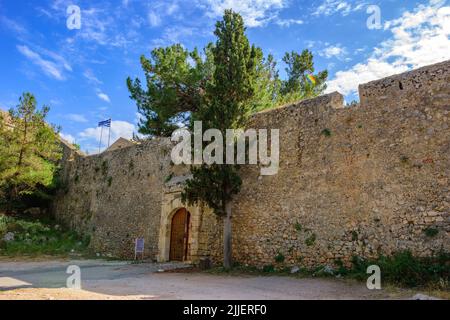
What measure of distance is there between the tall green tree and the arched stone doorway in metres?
2.44

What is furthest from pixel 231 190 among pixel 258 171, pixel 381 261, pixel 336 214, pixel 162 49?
pixel 162 49

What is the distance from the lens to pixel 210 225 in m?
11.2

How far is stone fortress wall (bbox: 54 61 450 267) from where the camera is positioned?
728cm

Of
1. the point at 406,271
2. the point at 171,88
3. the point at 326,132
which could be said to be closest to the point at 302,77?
the point at 171,88

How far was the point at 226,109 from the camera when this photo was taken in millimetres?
9969

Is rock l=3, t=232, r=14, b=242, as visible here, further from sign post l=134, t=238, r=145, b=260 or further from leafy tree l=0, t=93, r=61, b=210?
sign post l=134, t=238, r=145, b=260

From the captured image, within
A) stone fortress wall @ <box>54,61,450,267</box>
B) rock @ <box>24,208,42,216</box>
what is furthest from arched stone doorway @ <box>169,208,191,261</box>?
rock @ <box>24,208,42,216</box>

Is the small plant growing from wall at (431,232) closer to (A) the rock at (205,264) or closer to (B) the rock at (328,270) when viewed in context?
(B) the rock at (328,270)

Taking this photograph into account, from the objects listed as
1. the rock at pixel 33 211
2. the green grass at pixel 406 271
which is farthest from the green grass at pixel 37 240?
the green grass at pixel 406 271

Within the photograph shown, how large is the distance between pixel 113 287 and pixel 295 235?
475 cm

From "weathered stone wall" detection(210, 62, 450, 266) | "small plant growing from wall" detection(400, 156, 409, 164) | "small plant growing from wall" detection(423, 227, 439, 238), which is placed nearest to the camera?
"small plant growing from wall" detection(423, 227, 439, 238)

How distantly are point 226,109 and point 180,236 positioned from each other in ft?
16.8

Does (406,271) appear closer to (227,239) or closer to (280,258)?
(280,258)
